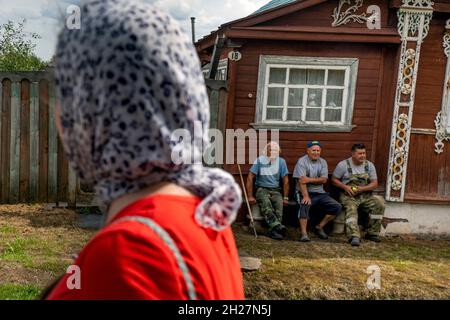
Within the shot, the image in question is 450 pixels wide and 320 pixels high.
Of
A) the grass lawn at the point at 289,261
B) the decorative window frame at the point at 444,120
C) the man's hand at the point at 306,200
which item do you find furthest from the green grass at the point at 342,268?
the decorative window frame at the point at 444,120

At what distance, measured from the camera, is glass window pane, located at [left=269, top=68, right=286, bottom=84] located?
26.2 ft

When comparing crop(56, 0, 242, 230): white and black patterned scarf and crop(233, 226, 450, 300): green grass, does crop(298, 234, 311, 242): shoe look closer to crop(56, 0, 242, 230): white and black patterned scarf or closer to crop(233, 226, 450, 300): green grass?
crop(233, 226, 450, 300): green grass

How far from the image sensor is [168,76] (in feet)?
3.41

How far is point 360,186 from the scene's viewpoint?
7.92 metres

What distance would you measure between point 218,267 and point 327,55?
7331 millimetres

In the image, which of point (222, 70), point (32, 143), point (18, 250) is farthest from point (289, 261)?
point (32, 143)

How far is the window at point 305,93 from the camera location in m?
7.95

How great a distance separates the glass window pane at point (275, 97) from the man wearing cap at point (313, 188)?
0.82 metres

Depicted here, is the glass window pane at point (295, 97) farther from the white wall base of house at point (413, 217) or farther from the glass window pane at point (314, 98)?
the white wall base of house at point (413, 217)

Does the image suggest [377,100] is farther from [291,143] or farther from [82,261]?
[82,261]

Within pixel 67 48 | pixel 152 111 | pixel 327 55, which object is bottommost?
pixel 152 111
